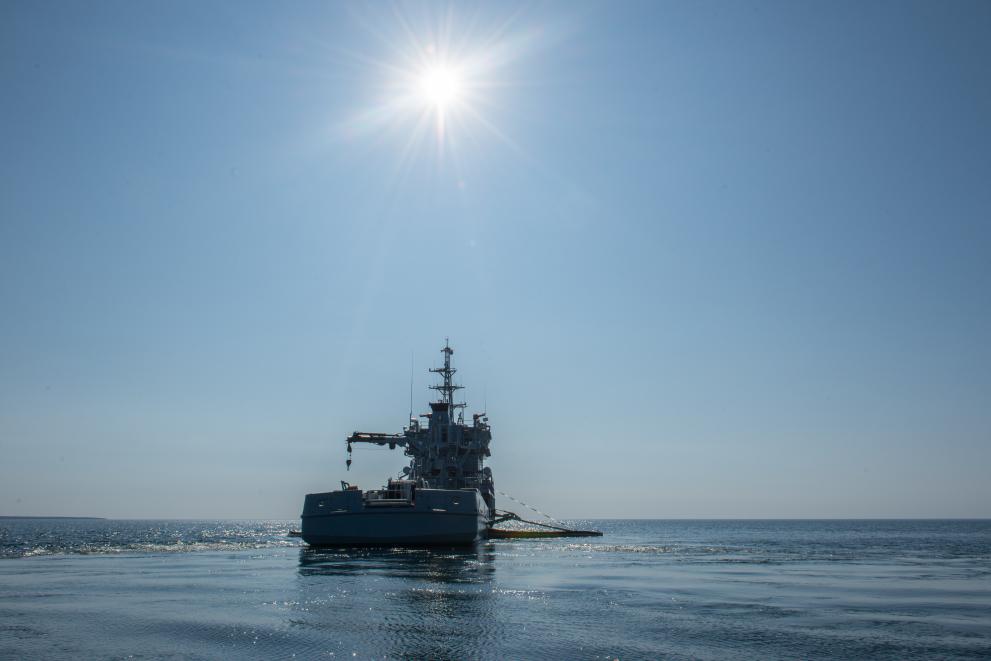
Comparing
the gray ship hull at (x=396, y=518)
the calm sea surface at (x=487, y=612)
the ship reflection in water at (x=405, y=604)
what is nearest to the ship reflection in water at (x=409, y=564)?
the ship reflection in water at (x=405, y=604)

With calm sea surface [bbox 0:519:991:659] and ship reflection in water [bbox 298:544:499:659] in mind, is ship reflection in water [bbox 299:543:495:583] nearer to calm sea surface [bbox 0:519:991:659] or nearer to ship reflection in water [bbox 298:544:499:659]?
ship reflection in water [bbox 298:544:499:659]

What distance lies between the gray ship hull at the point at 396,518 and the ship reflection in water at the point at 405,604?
6.28 metres

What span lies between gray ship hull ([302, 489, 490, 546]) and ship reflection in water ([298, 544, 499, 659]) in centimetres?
628

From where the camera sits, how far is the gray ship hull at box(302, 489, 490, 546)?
43969 mm

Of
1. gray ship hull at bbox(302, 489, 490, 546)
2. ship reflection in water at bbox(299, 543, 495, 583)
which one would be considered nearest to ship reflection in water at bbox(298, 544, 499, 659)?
ship reflection in water at bbox(299, 543, 495, 583)

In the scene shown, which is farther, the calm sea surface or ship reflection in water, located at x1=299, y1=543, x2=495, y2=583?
ship reflection in water, located at x1=299, y1=543, x2=495, y2=583

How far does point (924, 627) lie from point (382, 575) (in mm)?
19623

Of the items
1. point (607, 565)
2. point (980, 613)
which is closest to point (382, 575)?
point (607, 565)

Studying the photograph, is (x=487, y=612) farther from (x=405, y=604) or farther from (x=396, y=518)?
(x=396, y=518)

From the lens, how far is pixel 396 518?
143 feet

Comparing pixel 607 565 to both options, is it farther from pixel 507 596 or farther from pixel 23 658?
pixel 23 658

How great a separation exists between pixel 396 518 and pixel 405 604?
23.4 m

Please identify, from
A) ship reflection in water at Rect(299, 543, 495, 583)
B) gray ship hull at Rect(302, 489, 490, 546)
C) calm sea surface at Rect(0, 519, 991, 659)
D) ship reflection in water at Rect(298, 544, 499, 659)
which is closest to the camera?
calm sea surface at Rect(0, 519, 991, 659)

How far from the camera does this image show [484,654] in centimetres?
1403
